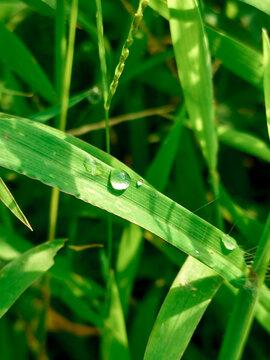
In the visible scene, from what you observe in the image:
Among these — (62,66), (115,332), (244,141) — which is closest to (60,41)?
(62,66)

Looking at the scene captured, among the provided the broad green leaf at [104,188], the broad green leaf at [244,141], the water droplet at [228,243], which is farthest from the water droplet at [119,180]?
the broad green leaf at [244,141]

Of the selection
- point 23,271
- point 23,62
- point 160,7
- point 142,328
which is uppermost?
point 160,7

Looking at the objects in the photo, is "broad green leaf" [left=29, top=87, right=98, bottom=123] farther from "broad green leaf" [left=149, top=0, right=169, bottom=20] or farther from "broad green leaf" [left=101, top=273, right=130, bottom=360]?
"broad green leaf" [left=101, top=273, right=130, bottom=360]

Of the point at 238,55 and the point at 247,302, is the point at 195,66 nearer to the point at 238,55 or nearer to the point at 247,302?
the point at 238,55

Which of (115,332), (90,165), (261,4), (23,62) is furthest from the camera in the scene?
(23,62)

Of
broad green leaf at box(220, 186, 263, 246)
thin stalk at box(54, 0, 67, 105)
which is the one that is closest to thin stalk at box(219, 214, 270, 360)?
broad green leaf at box(220, 186, 263, 246)

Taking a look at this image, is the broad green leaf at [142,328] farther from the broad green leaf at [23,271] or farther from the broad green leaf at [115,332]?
the broad green leaf at [23,271]

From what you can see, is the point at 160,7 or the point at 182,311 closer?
the point at 182,311
